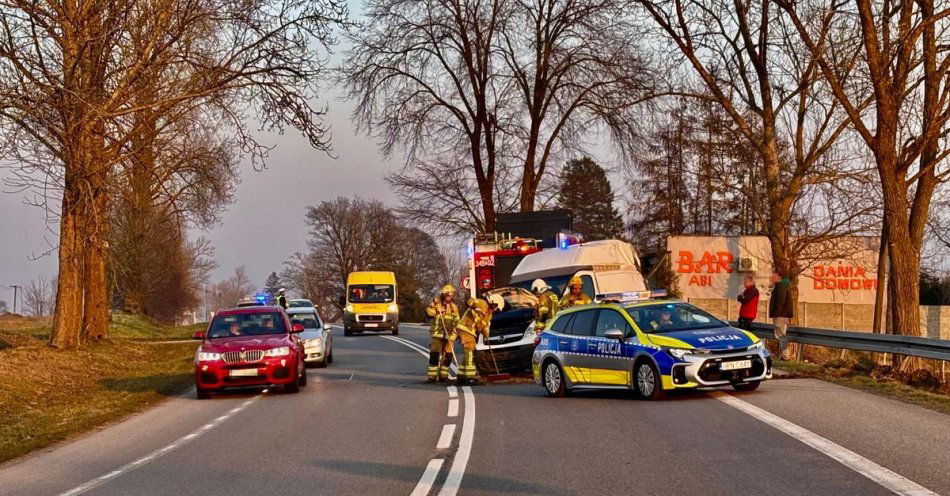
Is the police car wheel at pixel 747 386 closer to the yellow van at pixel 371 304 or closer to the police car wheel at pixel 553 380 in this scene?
the police car wheel at pixel 553 380

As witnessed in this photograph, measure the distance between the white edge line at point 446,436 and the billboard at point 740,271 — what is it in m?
35.6

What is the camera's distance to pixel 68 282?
23406mm

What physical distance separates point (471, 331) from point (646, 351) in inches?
183

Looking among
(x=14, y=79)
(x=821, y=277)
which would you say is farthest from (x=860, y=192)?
(x=821, y=277)

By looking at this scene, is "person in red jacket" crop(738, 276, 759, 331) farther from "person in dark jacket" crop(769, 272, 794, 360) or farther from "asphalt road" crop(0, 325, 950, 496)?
"asphalt road" crop(0, 325, 950, 496)

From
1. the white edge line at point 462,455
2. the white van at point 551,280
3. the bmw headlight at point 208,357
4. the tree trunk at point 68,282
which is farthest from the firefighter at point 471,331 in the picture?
the tree trunk at point 68,282

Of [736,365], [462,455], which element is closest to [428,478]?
[462,455]

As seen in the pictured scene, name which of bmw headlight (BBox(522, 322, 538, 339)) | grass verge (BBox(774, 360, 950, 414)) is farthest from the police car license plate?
bmw headlight (BBox(522, 322, 538, 339))

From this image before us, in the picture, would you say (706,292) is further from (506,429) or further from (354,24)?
(506,429)

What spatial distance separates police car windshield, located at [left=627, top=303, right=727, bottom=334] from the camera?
14625mm

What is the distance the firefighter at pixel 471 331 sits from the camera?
17922mm

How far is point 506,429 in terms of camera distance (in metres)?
11.7

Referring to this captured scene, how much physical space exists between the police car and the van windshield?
99.7 ft

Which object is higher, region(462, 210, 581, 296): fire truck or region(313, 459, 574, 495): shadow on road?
region(462, 210, 581, 296): fire truck
